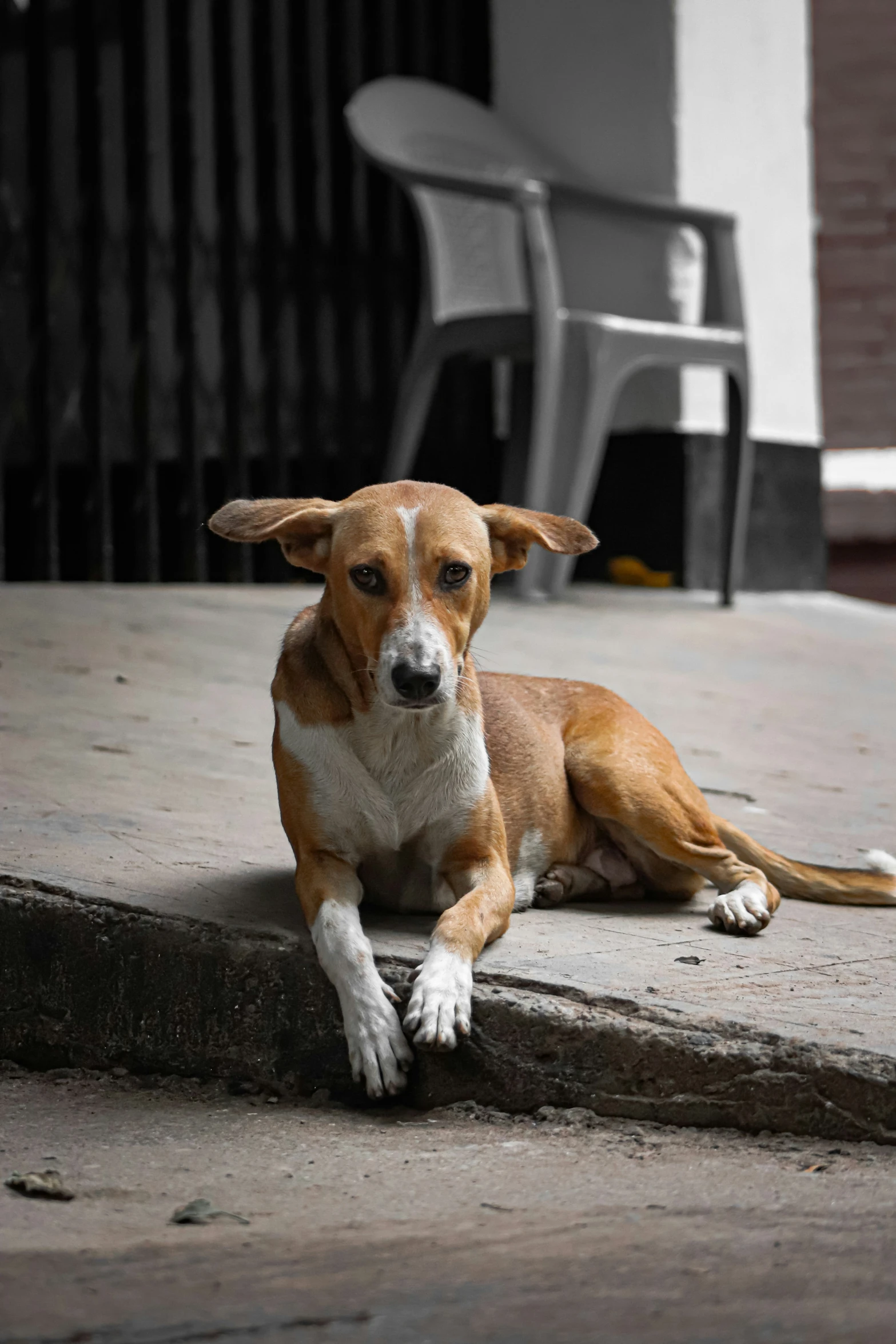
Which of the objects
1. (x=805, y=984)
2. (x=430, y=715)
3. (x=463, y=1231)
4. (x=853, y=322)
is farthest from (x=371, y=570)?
(x=853, y=322)

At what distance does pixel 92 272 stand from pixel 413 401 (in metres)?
1.41

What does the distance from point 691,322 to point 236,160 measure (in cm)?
211

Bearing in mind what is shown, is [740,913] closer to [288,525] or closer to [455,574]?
[455,574]

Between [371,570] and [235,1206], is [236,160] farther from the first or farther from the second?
[235,1206]

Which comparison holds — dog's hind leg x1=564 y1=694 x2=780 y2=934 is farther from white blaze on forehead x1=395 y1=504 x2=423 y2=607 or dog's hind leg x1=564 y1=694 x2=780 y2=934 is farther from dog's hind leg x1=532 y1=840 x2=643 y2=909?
white blaze on forehead x1=395 y1=504 x2=423 y2=607

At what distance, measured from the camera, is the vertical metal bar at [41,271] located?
5891 millimetres

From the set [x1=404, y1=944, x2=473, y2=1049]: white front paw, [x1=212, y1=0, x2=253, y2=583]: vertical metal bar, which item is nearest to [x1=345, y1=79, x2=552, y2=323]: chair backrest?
[x1=212, y1=0, x2=253, y2=583]: vertical metal bar

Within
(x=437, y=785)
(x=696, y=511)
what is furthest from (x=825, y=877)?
(x=696, y=511)

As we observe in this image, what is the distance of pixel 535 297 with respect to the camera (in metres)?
5.43

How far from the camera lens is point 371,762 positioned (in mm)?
2498

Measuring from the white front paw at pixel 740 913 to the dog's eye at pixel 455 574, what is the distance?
0.74 m

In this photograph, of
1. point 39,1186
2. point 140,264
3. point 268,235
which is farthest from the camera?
point 268,235

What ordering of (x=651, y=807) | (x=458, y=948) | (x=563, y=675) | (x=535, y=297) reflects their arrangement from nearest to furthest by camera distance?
(x=458, y=948) < (x=651, y=807) < (x=563, y=675) < (x=535, y=297)

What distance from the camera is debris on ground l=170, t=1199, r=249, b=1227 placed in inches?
67.4
